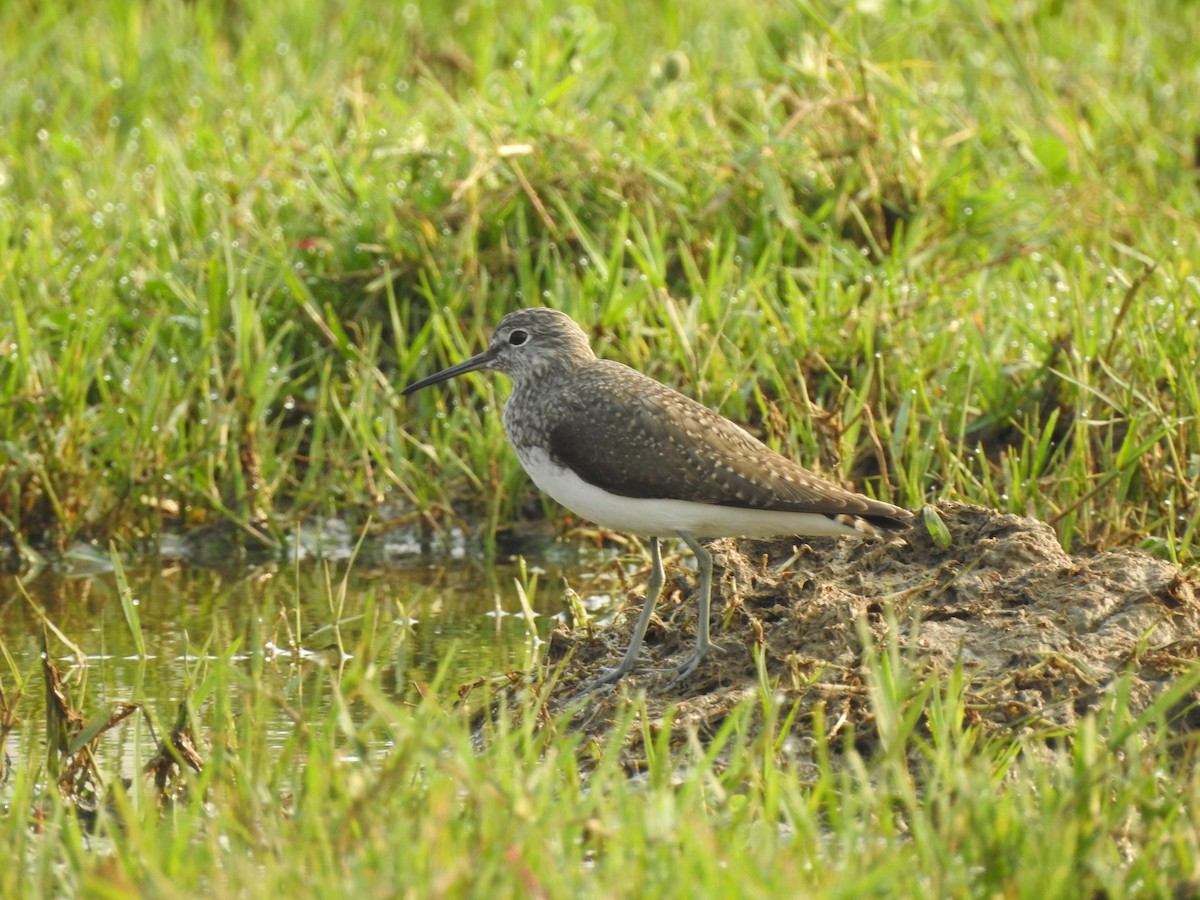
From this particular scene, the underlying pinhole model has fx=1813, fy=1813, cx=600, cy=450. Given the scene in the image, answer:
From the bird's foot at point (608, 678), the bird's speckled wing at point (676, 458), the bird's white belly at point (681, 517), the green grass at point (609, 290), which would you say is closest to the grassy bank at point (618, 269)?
the green grass at point (609, 290)

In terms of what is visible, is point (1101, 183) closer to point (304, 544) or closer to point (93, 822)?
point (304, 544)

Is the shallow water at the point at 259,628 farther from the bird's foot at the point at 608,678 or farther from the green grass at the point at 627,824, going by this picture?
the green grass at the point at 627,824

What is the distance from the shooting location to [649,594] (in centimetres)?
572

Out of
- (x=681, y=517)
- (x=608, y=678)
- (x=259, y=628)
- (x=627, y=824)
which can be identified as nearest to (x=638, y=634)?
(x=608, y=678)

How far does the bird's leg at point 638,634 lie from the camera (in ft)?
18.1

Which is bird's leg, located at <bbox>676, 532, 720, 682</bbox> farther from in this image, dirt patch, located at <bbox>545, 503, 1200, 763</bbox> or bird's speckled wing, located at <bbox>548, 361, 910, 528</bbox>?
bird's speckled wing, located at <bbox>548, 361, 910, 528</bbox>

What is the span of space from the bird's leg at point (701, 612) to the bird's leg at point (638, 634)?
5.9 inches

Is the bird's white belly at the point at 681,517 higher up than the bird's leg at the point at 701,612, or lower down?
higher up

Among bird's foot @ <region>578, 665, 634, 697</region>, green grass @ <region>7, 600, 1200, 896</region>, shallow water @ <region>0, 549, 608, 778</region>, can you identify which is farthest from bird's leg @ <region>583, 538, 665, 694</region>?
green grass @ <region>7, 600, 1200, 896</region>

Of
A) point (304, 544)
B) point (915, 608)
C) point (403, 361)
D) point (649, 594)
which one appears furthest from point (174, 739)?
point (403, 361)

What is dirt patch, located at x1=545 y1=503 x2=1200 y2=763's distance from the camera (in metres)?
4.98

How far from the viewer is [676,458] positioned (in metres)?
5.62

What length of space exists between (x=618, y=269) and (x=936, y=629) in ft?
9.86

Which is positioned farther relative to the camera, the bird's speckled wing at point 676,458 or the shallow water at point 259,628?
the shallow water at point 259,628
